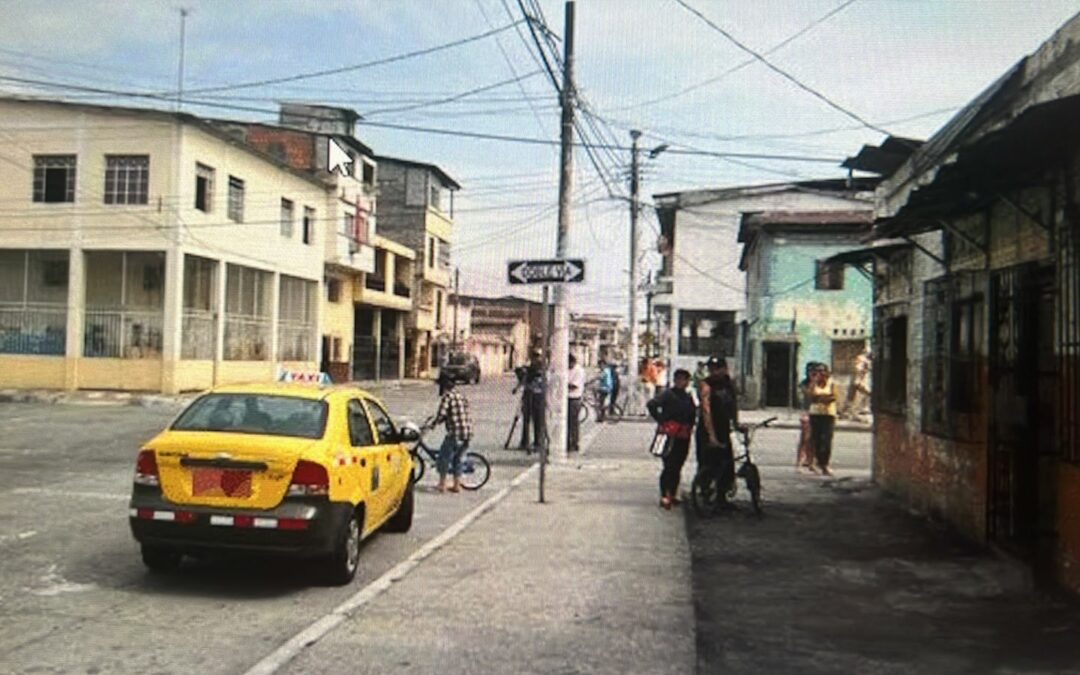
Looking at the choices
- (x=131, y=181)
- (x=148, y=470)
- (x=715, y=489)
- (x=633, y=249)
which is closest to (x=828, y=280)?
(x=633, y=249)

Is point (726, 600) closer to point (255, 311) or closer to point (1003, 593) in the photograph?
point (1003, 593)

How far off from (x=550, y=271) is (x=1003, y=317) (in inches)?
193

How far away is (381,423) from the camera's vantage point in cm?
950

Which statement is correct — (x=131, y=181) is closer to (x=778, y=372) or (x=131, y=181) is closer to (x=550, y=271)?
(x=778, y=372)

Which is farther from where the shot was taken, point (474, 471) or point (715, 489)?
point (474, 471)

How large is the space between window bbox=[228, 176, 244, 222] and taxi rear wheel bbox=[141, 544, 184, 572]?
94.5 feet

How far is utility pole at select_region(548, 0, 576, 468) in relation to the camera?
16750 millimetres

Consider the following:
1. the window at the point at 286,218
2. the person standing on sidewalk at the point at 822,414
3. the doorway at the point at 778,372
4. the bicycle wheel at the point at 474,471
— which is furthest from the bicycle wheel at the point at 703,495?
the window at the point at 286,218

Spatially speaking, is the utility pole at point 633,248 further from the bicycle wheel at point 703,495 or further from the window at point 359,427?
the window at point 359,427

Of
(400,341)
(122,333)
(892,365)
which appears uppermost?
(400,341)

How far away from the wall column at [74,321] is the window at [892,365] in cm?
2463

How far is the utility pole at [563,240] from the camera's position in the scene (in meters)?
16.8

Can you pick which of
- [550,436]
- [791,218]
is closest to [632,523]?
[550,436]

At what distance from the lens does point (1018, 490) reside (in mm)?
8852
